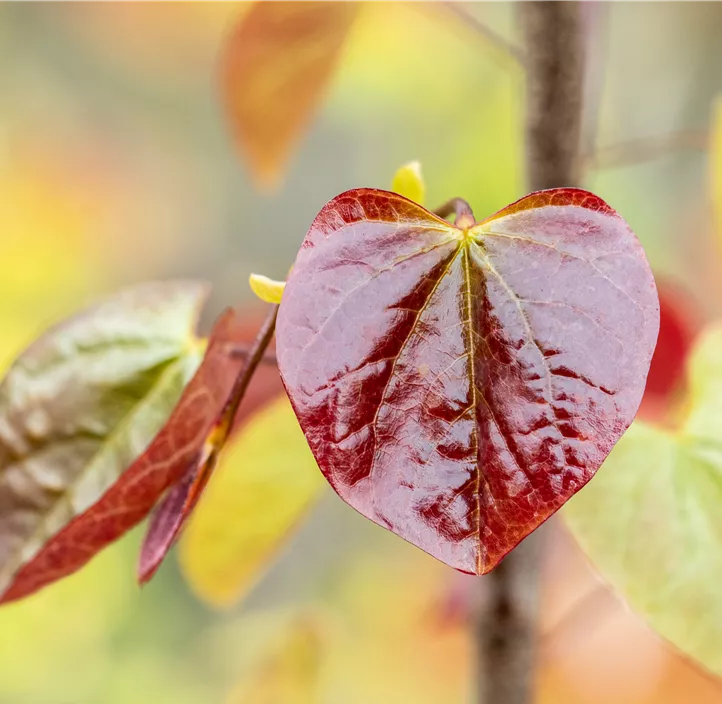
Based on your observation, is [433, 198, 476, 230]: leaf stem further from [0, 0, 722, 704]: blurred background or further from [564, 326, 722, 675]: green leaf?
[0, 0, 722, 704]: blurred background

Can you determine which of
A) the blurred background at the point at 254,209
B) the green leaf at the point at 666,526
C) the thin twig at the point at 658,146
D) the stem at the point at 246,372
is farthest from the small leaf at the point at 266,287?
the blurred background at the point at 254,209

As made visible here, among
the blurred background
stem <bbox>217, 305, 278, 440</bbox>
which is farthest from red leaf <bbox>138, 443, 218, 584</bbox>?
the blurred background

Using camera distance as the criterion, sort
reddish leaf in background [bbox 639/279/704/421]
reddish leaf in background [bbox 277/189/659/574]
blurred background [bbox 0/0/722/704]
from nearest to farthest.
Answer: reddish leaf in background [bbox 277/189/659/574] → reddish leaf in background [bbox 639/279/704/421] → blurred background [bbox 0/0/722/704]

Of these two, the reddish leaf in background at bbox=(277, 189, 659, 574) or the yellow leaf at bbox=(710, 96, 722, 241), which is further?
the yellow leaf at bbox=(710, 96, 722, 241)

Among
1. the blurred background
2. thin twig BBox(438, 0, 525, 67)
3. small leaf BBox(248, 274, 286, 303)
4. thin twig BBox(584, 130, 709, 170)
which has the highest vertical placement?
thin twig BBox(438, 0, 525, 67)

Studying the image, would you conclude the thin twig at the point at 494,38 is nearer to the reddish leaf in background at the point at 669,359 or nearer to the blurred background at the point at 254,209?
the reddish leaf in background at the point at 669,359

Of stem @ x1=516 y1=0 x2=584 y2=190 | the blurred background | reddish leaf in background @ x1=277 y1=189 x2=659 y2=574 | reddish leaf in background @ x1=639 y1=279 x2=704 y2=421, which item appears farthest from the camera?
the blurred background

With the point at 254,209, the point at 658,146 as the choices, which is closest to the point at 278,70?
the point at 658,146
